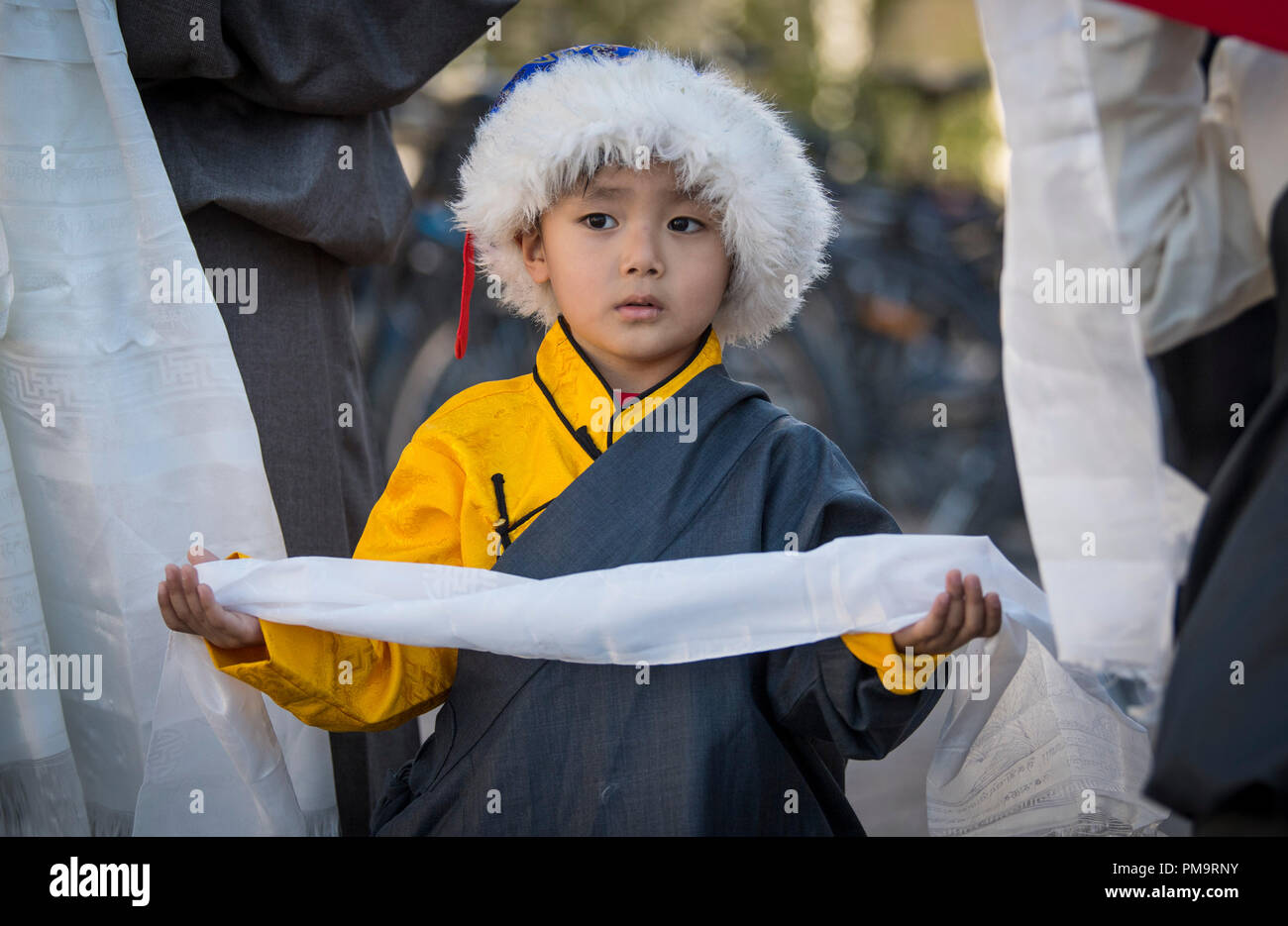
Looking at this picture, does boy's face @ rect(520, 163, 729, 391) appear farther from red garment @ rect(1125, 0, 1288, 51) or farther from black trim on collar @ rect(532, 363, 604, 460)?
red garment @ rect(1125, 0, 1288, 51)

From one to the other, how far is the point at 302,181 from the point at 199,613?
845 millimetres

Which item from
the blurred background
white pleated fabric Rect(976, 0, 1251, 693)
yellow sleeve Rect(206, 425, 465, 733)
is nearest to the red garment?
white pleated fabric Rect(976, 0, 1251, 693)

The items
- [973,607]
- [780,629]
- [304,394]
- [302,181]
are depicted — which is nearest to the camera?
[973,607]

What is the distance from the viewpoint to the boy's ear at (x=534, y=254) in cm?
204

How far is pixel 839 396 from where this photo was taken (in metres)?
5.93

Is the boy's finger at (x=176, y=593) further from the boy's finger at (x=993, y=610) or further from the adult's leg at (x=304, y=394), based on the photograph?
the boy's finger at (x=993, y=610)

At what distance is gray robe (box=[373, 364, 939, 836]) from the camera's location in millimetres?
1719

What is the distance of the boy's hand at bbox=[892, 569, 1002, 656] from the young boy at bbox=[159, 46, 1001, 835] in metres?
0.10

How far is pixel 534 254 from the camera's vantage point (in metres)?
2.06

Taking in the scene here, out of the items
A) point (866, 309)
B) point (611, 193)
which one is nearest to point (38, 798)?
point (611, 193)

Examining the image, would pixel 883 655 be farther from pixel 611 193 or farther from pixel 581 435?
pixel 611 193

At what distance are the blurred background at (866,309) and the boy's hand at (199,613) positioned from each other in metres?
3.02

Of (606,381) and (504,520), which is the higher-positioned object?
(606,381)
